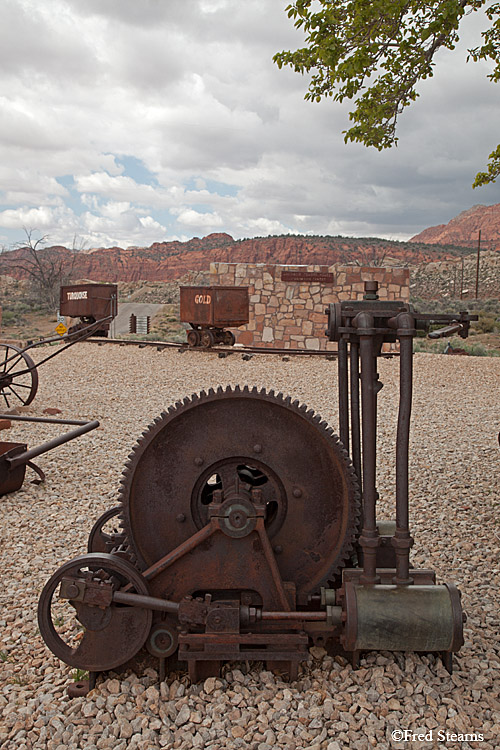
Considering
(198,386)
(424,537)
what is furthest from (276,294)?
(424,537)

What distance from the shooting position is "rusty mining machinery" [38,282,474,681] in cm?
274

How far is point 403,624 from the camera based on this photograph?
8.82ft

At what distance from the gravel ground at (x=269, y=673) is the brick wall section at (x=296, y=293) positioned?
834cm

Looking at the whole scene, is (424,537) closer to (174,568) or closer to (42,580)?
(174,568)

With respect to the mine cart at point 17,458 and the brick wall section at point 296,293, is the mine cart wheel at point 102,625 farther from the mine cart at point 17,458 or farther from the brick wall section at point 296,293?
the brick wall section at point 296,293

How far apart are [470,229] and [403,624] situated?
11322 cm

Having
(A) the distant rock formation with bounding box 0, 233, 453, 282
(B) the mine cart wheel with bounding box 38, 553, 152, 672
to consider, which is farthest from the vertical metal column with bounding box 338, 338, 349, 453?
(A) the distant rock formation with bounding box 0, 233, 453, 282

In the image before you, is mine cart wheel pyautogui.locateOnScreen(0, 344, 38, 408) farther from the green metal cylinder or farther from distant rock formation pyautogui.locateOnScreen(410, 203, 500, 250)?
distant rock formation pyautogui.locateOnScreen(410, 203, 500, 250)

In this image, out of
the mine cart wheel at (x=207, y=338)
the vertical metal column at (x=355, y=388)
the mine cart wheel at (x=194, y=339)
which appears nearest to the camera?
the vertical metal column at (x=355, y=388)

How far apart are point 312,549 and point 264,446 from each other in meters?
0.59

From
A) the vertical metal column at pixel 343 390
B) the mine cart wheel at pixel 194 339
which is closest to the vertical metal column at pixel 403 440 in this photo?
the vertical metal column at pixel 343 390

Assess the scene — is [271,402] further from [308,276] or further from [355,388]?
[308,276]

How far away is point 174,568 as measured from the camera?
9.51 ft

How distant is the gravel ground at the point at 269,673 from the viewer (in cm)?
250
